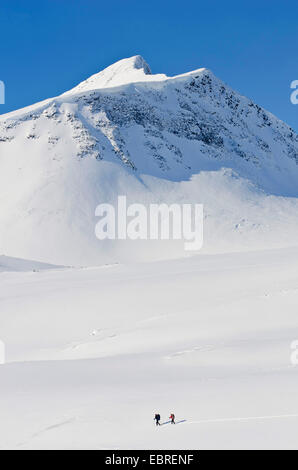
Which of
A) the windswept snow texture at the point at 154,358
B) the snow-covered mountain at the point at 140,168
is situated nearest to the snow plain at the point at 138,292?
the windswept snow texture at the point at 154,358

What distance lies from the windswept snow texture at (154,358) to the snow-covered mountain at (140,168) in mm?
35317

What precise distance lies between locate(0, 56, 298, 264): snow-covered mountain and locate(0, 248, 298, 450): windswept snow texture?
35.3 m

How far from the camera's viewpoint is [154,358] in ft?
69.7

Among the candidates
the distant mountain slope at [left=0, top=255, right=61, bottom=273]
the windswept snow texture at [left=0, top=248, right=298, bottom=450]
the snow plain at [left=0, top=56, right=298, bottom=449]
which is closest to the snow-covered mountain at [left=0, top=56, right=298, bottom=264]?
the snow plain at [left=0, top=56, right=298, bottom=449]

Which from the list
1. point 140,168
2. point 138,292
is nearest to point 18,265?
point 138,292

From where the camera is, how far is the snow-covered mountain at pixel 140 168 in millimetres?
77125

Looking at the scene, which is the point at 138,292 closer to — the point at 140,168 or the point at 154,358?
the point at 154,358

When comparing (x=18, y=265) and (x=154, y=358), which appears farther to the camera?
(x=18, y=265)

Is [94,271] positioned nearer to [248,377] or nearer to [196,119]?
[248,377]

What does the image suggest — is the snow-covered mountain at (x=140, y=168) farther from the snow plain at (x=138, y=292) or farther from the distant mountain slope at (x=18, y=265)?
the distant mountain slope at (x=18, y=265)

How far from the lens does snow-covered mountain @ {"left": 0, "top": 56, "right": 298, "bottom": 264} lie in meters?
77.1

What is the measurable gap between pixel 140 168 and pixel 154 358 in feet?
238

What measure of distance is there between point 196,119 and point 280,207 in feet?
92.0

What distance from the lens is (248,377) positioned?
57.2 feet
